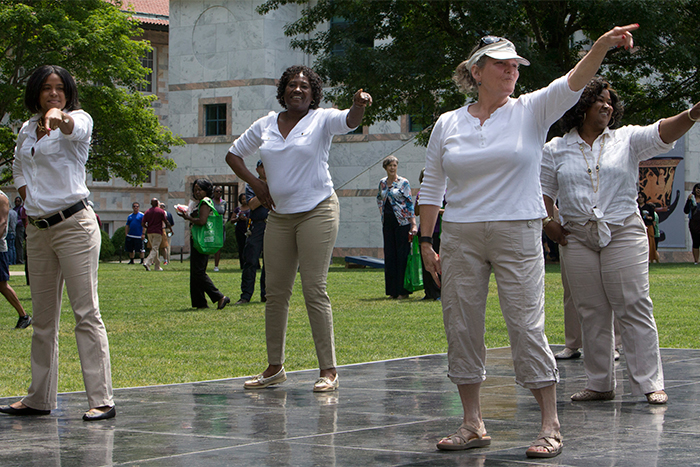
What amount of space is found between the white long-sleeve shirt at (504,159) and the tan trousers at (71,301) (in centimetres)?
216

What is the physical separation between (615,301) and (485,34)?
823 inches

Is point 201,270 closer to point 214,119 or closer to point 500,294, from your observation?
point 500,294

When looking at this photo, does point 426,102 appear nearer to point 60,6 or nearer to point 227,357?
point 60,6

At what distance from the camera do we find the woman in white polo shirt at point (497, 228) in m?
4.38

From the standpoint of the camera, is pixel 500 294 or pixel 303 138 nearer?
pixel 500 294

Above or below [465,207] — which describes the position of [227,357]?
below

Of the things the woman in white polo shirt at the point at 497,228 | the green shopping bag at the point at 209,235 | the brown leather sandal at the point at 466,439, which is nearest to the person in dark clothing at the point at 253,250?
the green shopping bag at the point at 209,235

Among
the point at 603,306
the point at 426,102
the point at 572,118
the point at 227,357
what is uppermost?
the point at 426,102

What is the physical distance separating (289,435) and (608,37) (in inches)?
95.1

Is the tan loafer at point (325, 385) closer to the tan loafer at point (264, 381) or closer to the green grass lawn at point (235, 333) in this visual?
the tan loafer at point (264, 381)

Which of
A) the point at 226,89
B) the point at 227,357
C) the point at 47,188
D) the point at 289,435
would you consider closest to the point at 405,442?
the point at 289,435

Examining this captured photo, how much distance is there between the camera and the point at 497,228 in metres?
4.42

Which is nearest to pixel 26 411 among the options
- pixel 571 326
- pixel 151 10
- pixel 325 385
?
pixel 325 385

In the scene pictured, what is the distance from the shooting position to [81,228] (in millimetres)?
5461
